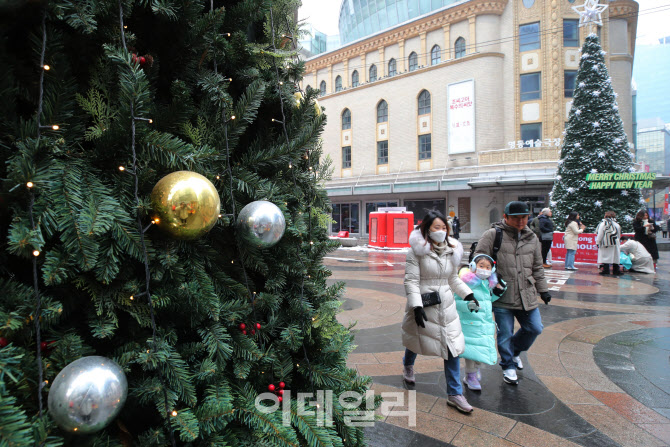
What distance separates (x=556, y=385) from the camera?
3748mm

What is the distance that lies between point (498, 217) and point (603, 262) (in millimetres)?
14116

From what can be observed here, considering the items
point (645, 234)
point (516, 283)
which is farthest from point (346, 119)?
point (516, 283)

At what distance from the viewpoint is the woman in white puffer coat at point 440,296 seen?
3.24 m

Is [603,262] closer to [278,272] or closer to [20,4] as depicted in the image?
[278,272]

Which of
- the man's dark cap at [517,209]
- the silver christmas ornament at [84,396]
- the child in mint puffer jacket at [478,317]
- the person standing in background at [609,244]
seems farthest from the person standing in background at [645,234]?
the silver christmas ornament at [84,396]

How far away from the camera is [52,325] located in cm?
112

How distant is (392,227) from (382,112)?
1431 cm

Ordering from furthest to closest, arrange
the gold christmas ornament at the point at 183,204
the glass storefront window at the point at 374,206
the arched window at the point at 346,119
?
the arched window at the point at 346,119
the glass storefront window at the point at 374,206
the gold christmas ornament at the point at 183,204

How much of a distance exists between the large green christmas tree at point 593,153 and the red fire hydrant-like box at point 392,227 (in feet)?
21.4

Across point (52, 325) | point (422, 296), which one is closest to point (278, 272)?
point (52, 325)

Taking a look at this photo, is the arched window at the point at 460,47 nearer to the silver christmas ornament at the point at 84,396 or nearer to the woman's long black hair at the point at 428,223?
the woman's long black hair at the point at 428,223

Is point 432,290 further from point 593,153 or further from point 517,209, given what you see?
point 593,153

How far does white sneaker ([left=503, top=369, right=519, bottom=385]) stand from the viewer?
376 cm

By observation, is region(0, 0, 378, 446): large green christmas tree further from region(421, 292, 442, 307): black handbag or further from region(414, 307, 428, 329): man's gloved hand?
region(421, 292, 442, 307): black handbag
